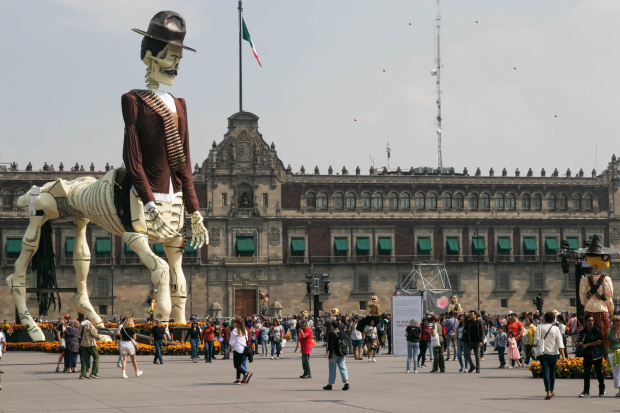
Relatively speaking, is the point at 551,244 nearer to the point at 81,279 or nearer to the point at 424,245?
the point at 424,245

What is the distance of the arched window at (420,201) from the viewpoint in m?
71.8

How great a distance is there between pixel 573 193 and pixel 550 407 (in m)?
61.2

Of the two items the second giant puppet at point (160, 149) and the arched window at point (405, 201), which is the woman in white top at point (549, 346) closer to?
the second giant puppet at point (160, 149)

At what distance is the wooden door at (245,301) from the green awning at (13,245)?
17115mm

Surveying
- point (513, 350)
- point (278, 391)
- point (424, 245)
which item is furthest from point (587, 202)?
point (278, 391)

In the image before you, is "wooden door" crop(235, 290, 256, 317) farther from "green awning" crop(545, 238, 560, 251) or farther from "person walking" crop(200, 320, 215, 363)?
"person walking" crop(200, 320, 215, 363)

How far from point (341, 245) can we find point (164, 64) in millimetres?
42191

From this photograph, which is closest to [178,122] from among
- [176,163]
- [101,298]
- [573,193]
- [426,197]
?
[176,163]

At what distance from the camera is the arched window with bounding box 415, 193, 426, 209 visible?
71750 mm

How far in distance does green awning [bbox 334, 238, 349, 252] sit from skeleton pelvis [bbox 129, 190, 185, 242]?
133 ft

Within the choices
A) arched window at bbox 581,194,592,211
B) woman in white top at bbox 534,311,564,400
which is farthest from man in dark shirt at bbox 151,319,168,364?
arched window at bbox 581,194,592,211

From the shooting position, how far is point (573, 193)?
242ft

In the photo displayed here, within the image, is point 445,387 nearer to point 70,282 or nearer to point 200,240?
point 200,240

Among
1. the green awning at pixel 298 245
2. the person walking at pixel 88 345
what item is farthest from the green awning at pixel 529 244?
the person walking at pixel 88 345
